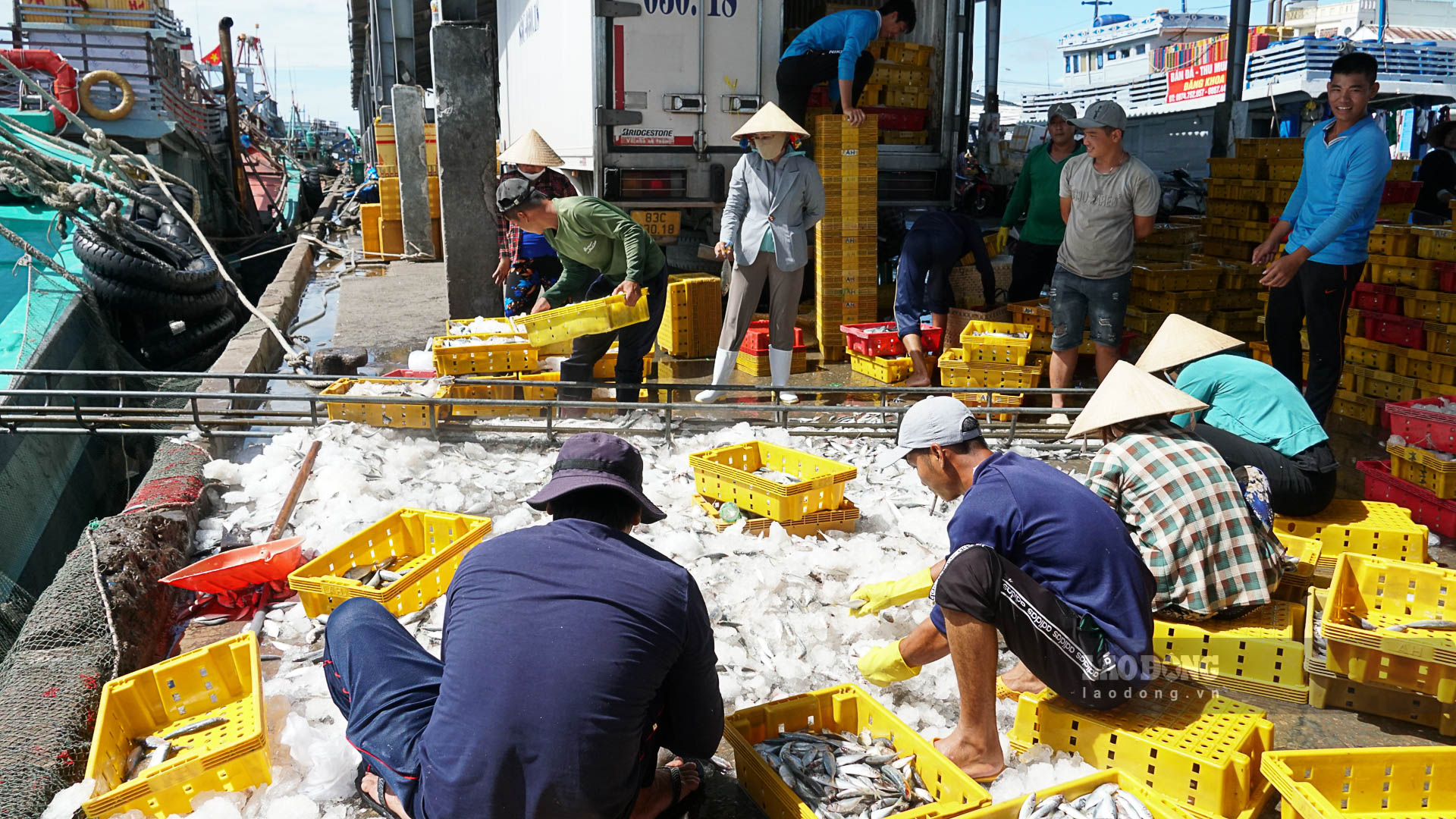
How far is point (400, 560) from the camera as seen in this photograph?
466cm

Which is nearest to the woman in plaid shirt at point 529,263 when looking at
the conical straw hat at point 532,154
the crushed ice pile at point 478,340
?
the conical straw hat at point 532,154

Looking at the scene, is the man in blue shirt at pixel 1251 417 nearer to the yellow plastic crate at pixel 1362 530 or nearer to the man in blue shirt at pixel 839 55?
the yellow plastic crate at pixel 1362 530

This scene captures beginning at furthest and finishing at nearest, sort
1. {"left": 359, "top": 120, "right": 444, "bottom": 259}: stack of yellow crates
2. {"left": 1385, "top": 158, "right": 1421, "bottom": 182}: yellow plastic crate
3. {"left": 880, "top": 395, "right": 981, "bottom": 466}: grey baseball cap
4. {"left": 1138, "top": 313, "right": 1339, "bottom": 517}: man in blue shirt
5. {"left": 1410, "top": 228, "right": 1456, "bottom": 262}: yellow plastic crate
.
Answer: {"left": 359, "top": 120, "right": 444, "bottom": 259}: stack of yellow crates < {"left": 1385, "top": 158, "right": 1421, "bottom": 182}: yellow plastic crate < {"left": 1410, "top": 228, "right": 1456, "bottom": 262}: yellow plastic crate < {"left": 1138, "top": 313, "right": 1339, "bottom": 517}: man in blue shirt < {"left": 880, "top": 395, "right": 981, "bottom": 466}: grey baseball cap

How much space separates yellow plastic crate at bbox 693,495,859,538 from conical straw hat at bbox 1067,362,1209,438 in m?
1.53

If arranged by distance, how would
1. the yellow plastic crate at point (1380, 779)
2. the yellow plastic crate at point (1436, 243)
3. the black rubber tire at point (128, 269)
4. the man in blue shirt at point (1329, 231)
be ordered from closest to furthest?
1. the yellow plastic crate at point (1380, 779)
2. the man in blue shirt at point (1329, 231)
3. the yellow plastic crate at point (1436, 243)
4. the black rubber tire at point (128, 269)

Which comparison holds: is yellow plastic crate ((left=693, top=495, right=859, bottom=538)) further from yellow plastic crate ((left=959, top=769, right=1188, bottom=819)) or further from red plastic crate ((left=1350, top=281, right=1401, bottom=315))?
red plastic crate ((left=1350, top=281, right=1401, bottom=315))

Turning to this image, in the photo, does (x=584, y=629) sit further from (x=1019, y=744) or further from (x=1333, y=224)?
(x=1333, y=224)

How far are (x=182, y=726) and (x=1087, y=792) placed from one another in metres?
2.82

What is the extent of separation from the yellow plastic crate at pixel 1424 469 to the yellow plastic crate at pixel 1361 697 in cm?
187

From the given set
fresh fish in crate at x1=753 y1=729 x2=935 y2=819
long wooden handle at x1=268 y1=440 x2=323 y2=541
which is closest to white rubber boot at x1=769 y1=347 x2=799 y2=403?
long wooden handle at x1=268 y1=440 x2=323 y2=541

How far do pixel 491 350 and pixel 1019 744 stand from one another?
4.59 meters

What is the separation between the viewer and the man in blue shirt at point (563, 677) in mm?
2355

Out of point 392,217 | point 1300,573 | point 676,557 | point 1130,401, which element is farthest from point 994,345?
point 392,217

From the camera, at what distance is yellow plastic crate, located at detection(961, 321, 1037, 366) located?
7066mm
